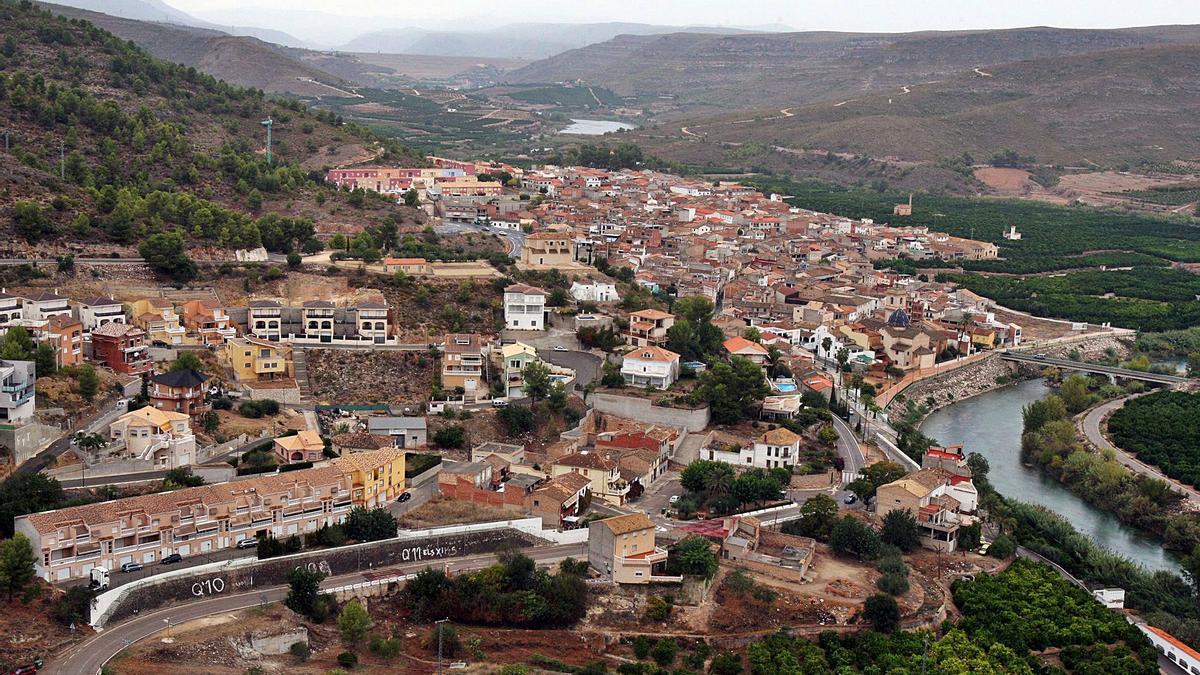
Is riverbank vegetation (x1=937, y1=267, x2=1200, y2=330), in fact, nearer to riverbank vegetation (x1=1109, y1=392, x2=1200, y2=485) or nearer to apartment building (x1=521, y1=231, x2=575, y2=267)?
riverbank vegetation (x1=1109, y1=392, x2=1200, y2=485)

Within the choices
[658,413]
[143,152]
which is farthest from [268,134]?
[658,413]

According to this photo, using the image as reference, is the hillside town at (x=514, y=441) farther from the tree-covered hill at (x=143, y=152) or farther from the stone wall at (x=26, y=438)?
the tree-covered hill at (x=143, y=152)

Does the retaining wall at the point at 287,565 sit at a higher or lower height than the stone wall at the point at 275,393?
lower

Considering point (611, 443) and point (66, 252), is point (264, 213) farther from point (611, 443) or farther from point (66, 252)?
point (611, 443)

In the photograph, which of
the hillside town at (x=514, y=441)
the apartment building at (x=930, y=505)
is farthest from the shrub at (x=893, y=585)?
the apartment building at (x=930, y=505)

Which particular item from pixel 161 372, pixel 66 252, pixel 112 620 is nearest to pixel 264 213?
pixel 66 252

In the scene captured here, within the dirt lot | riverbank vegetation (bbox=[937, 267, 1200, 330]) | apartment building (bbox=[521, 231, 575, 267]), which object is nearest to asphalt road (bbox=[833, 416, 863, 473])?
the dirt lot
